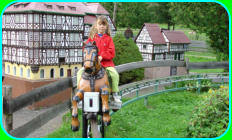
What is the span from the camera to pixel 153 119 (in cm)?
736

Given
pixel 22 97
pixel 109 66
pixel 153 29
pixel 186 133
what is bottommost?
pixel 186 133

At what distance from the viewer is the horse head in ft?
10.4

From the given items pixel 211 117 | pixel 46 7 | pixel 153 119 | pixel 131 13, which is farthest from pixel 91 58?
pixel 46 7

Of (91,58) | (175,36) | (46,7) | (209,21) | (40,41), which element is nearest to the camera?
(91,58)

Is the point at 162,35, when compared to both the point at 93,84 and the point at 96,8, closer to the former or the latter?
the point at 96,8

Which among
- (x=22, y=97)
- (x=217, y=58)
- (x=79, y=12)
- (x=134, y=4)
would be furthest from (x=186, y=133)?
(x=79, y=12)

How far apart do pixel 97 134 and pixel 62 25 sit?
9644mm

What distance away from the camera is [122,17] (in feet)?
30.6

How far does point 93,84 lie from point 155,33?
774cm

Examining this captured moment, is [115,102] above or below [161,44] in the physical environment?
below

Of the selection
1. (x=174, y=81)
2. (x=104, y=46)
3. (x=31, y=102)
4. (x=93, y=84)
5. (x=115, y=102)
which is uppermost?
(x=104, y=46)

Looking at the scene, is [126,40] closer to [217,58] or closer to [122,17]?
[122,17]

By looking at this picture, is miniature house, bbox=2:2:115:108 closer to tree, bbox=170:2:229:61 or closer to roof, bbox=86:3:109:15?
roof, bbox=86:3:109:15

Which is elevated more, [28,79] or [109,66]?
[109,66]
